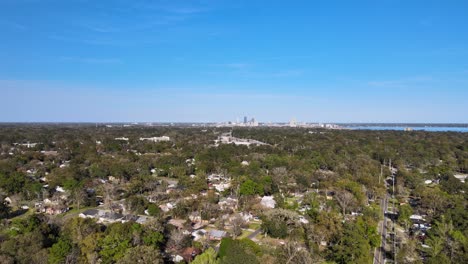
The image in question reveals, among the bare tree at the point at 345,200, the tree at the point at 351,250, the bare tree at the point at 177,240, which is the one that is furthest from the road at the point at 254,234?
the bare tree at the point at 345,200

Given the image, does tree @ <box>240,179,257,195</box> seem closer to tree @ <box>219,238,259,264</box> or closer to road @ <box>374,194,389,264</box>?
road @ <box>374,194,389,264</box>

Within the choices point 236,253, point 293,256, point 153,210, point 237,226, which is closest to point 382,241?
point 293,256

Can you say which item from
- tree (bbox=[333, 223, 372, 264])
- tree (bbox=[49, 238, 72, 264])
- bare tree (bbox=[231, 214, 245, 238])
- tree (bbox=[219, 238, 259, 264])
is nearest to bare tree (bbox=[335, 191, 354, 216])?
tree (bbox=[333, 223, 372, 264])

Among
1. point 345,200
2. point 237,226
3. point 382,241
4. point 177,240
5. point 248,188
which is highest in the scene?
point 248,188

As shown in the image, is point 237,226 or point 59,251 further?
point 237,226

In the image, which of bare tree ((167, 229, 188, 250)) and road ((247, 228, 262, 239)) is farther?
road ((247, 228, 262, 239))

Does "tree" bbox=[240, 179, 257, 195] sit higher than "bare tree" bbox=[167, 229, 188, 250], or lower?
higher

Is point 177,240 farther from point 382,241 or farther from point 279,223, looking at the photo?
point 382,241

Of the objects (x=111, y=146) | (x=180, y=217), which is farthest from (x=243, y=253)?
(x=111, y=146)

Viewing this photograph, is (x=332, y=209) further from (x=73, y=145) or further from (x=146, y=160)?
(x=73, y=145)

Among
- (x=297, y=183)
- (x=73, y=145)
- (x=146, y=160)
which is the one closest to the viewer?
(x=297, y=183)

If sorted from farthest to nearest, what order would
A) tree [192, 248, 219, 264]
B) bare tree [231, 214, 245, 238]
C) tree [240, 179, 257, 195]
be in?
tree [240, 179, 257, 195] → bare tree [231, 214, 245, 238] → tree [192, 248, 219, 264]
